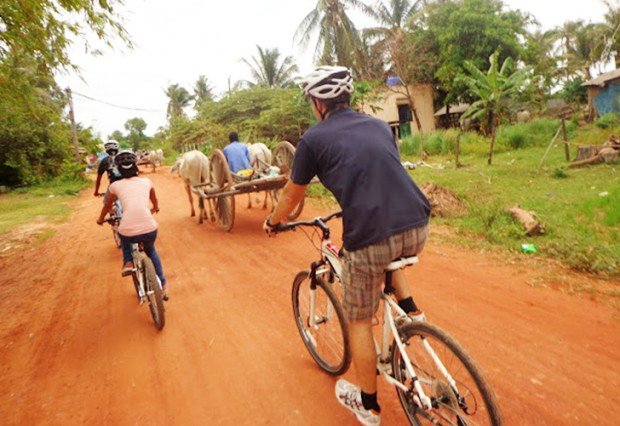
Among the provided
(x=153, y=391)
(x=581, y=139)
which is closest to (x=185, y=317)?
(x=153, y=391)

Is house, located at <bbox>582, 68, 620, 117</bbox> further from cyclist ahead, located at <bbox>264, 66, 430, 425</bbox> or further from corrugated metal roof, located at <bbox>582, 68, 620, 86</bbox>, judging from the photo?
cyclist ahead, located at <bbox>264, 66, 430, 425</bbox>

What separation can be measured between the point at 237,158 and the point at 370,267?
19.2 feet

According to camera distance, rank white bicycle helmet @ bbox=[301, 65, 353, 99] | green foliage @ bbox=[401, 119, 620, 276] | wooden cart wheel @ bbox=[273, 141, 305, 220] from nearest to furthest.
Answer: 1. white bicycle helmet @ bbox=[301, 65, 353, 99]
2. green foliage @ bbox=[401, 119, 620, 276]
3. wooden cart wheel @ bbox=[273, 141, 305, 220]

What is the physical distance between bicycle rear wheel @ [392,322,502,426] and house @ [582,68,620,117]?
965 inches

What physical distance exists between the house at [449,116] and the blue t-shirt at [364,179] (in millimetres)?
25079

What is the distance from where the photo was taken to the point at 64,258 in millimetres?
7309

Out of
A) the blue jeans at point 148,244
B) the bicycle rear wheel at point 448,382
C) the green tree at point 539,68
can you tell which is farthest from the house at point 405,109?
the bicycle rear wheel at point 448,382

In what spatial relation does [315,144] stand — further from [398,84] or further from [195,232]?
[398,84]

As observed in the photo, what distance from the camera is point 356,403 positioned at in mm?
2359

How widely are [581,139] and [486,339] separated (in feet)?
47.3

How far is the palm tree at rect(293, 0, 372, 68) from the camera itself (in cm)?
2120

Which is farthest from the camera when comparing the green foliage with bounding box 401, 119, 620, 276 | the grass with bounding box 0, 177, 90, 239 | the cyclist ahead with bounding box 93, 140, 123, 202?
the grass with bounding box 0, 177, 90, 239

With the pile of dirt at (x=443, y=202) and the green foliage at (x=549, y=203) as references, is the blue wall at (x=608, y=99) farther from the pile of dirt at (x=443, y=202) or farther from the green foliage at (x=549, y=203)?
the pile of dirt at (x=443, y=202)

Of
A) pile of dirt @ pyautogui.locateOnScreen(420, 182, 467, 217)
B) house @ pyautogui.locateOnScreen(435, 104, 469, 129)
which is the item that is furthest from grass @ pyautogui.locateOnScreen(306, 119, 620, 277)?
house @ pyautogui.locateOnScreen(435, 104, 469, 129)
